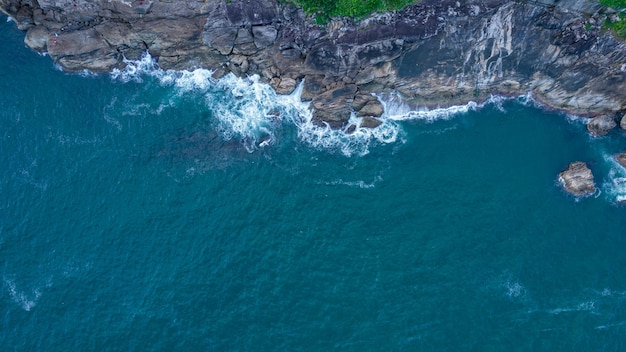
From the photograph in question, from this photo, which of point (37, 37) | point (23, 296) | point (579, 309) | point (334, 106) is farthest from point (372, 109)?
point (23, 296)

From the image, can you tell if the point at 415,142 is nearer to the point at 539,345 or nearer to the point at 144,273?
the point at 539,345

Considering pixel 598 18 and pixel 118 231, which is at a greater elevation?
pixel 598 18

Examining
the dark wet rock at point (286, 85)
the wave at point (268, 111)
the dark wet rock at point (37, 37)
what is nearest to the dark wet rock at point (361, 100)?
the wave at point (268, 111)

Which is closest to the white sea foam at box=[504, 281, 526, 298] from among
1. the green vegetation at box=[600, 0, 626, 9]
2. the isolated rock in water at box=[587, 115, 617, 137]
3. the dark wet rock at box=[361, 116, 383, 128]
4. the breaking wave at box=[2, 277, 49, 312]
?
the isolated rock in water at box=[587, 115, 617, 137]

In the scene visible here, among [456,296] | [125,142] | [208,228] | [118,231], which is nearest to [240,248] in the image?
[208,228]

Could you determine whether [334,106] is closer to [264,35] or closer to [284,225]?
[264,35]

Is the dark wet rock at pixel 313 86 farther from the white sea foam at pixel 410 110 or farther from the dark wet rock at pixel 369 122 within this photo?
the white sea foam at pixel 410 110

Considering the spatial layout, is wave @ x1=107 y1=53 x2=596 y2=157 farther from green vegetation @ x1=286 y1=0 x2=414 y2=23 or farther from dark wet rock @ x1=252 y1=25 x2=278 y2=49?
green vegetation @ x1=286 y1=0 x2=414 y2=23
